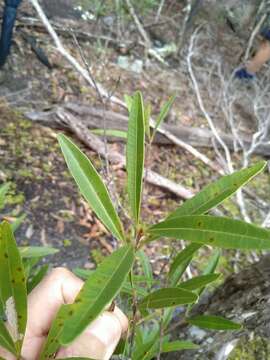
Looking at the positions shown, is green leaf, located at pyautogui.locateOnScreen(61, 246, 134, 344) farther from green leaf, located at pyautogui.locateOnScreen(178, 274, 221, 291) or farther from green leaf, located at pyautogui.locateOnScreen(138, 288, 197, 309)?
green leaf, located at pyautogui.locateOnScreen(178, 274, 221, 291)

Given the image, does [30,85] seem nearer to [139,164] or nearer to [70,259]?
[70,259]

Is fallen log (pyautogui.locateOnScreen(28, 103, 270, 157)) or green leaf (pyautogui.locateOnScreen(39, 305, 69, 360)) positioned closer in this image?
green leaf (pyautogui.locateOnScreen(39, 305, 69, 360))

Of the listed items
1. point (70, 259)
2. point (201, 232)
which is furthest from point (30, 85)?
point (201, 232)

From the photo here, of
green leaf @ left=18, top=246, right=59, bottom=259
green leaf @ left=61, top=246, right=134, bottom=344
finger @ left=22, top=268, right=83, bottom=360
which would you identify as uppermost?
green leaf @ left=61, top=246, right=134, bottom=344

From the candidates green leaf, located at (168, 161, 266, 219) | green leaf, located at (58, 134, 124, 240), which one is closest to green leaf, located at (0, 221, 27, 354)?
green leaf, located at (58, 134, 124, 240)

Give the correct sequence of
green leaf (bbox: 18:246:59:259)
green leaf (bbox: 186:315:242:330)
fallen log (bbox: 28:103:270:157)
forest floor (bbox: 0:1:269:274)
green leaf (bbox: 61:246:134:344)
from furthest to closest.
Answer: fallen log (bbox: 28:103:270:157) < forest floor (bbox: 0:1:269:274) < green leaf (bbox: 18:246:59:259) < green leaf (bbox: 186:315:242:330) < green leaf (bbox: 61:246:134:344)

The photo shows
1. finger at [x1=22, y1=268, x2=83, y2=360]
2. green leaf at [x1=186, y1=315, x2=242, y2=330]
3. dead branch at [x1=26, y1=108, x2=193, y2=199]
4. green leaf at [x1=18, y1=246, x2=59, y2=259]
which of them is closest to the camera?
finger at [x1=22, y1=268, x2=83, y2=360]

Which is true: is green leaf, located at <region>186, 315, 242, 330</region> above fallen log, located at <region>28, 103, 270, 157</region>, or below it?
above
